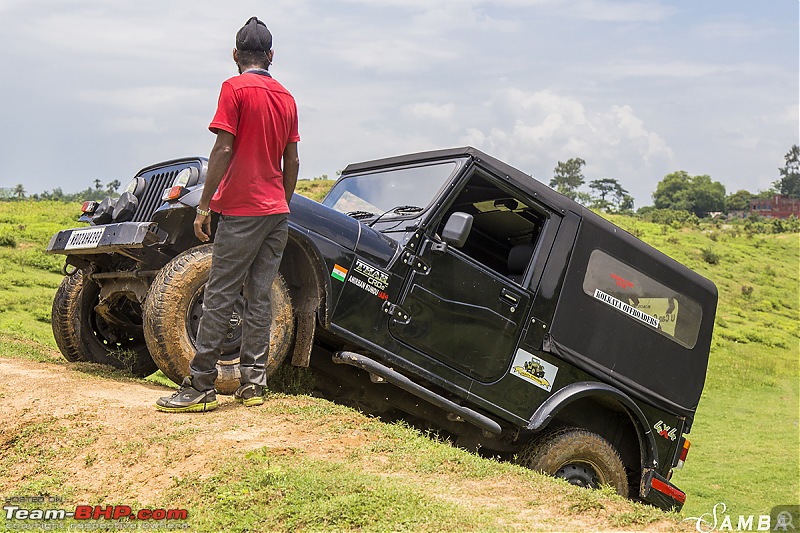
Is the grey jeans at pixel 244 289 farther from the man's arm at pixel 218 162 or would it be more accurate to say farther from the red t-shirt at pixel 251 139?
the man's arm at pixel 218 162

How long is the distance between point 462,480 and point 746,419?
13976mm

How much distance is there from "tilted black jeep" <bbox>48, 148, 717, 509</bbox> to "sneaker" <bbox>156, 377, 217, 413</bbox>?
0.30 m

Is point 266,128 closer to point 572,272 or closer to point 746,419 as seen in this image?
point 572,272

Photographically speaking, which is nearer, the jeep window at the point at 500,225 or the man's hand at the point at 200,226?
the man's hand at the point at 200,226

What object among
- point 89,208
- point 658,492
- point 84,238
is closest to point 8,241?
point 89,208

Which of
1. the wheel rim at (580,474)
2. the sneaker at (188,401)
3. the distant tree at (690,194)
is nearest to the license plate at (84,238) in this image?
the sneaker at (188,401)

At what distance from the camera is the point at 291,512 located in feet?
12.0

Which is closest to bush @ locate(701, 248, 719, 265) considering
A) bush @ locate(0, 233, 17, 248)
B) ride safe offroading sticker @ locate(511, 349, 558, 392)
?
bush @ locate(0, 233, 17, 248)

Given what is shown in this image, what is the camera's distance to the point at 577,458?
6160 millimetres

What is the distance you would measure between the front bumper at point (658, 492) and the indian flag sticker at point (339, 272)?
9.77 feet

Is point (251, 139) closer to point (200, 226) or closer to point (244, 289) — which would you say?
point (200, 226)

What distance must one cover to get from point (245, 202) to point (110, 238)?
120cm

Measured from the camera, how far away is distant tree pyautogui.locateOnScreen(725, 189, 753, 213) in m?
103

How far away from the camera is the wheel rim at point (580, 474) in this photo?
242 inches
